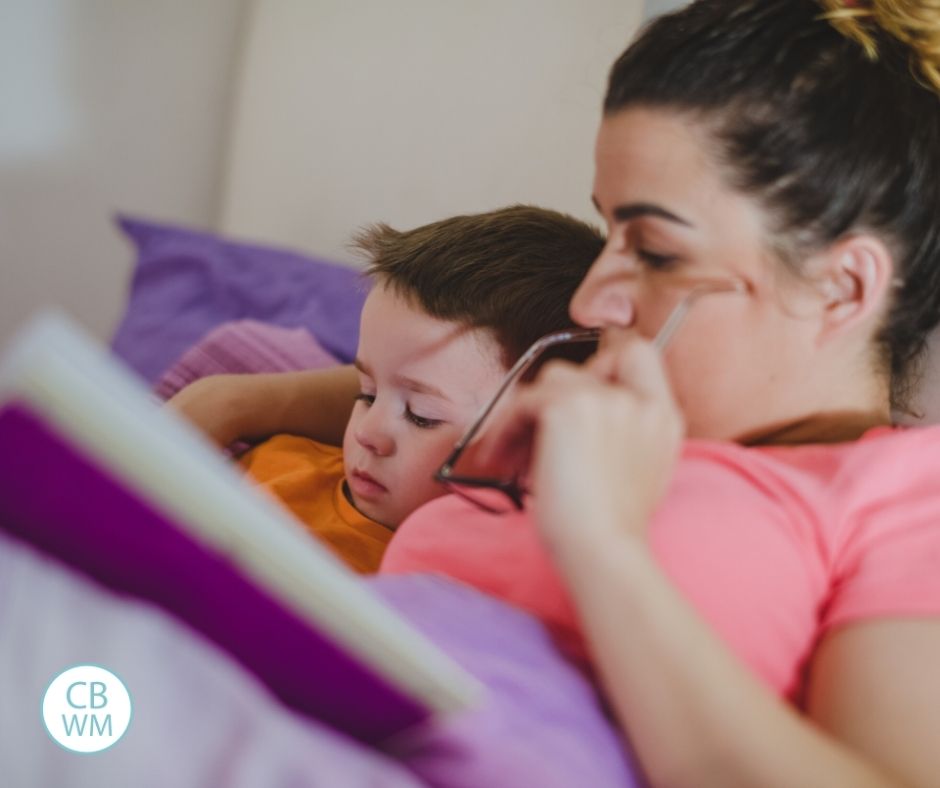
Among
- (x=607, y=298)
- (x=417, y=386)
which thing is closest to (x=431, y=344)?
(x=417, y=386)

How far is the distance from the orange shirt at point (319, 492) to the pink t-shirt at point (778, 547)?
0.29 metres

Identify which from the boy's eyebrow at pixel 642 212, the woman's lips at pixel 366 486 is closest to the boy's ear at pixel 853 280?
the boy's eyebrow at pixel 642 212

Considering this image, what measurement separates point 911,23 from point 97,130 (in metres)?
1.59

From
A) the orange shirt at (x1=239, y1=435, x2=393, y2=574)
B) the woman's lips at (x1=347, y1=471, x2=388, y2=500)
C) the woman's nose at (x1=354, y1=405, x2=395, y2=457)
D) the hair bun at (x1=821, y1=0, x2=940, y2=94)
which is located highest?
the hair bun at (x1=821, y1=0, x2=940, y2=94)

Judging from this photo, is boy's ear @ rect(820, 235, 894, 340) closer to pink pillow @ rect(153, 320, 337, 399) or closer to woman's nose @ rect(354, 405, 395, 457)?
woman's nose @ rect(354, 405, 395, 457)

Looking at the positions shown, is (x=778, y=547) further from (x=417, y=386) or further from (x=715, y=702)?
(x=417, y=386)

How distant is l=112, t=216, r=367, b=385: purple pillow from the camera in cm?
149

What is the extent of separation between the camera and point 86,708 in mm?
457

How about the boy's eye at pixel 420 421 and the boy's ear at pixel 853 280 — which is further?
the boy's eye at pixel 420 421

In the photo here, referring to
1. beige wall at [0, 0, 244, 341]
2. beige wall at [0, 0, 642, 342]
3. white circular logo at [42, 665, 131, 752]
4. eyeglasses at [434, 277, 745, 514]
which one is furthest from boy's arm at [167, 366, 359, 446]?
beige wall at [0, 0, 244, 341]

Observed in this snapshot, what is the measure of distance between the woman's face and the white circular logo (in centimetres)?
41

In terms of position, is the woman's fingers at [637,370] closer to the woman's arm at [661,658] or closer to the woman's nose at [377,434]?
the woman's arm at [661,658]

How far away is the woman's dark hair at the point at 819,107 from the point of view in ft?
2.39

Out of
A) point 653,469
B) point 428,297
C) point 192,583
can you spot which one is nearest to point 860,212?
point 653,469
